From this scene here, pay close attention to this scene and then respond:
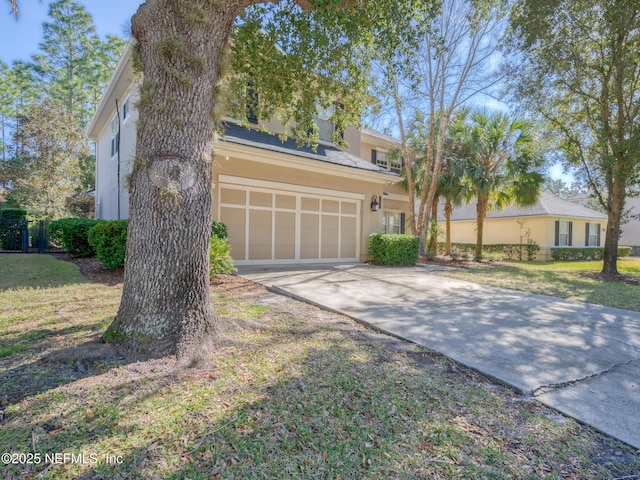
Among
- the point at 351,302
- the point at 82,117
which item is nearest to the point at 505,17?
the point at 351,302

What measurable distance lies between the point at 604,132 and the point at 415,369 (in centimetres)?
1292

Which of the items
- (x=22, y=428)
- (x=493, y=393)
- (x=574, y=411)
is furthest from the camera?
(x=493, y=393)

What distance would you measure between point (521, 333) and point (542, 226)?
64.4 ft

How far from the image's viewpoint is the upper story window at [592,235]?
76.7ft

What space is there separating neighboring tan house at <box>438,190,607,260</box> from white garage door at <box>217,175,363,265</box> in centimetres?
1125

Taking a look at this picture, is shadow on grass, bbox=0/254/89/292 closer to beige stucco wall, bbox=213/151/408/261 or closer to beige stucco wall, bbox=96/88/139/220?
beige stucco wall, bbox=96/88/139/220

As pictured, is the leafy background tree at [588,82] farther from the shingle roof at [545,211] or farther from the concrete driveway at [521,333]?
the concrete driveway at [521,333]

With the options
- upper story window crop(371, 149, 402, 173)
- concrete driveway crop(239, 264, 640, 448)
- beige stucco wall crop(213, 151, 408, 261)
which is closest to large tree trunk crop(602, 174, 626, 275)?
concrete driveway crop(239, 264, 640, 448)

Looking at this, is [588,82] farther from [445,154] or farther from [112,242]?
[112,242]

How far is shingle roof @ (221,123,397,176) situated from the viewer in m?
9.81

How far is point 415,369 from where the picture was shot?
335 cm

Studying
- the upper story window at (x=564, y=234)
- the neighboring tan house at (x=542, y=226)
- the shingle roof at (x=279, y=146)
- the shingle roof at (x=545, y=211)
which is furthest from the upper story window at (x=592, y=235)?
the shingle roof at (x=279, y=146)

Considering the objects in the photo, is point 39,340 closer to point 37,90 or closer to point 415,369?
point 415,369

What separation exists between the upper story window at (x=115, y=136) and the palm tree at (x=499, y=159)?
14.8m
